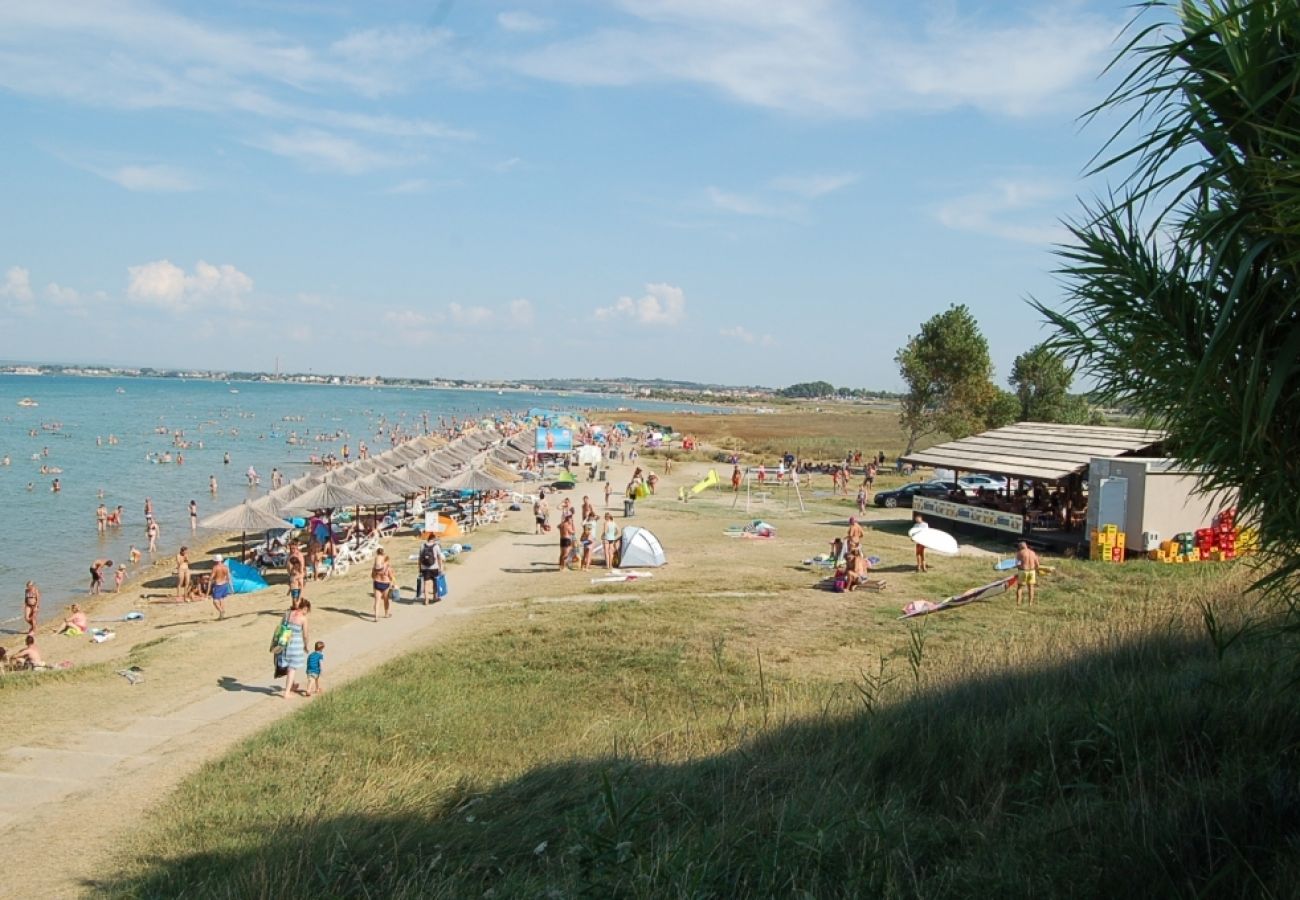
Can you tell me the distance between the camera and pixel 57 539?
3338cm

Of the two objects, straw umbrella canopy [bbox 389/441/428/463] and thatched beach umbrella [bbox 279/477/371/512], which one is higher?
straw umbrella canopy [bbox 389/441/428/463]

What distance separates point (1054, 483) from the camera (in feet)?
88.1

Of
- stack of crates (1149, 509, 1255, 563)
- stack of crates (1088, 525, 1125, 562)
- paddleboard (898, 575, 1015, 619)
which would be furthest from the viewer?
stack of crates (1088, 525, 1125, 562)

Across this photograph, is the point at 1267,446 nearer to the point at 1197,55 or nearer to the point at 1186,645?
the point at 1197,55

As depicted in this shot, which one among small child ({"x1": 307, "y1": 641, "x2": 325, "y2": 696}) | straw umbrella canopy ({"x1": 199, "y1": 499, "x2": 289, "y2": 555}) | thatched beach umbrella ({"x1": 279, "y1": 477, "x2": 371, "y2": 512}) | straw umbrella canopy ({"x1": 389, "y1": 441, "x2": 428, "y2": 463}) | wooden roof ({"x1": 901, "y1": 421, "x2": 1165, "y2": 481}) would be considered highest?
wooden roof ({"x1": 901, "y1": 421, "x2": 1165, "y2": 481})

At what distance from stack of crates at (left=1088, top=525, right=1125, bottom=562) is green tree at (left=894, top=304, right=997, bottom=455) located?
32309 millimetres

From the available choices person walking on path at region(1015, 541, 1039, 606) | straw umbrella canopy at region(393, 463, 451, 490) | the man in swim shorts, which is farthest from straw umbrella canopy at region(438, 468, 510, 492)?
person walking on path at region(1015, 541, 1039, 606)

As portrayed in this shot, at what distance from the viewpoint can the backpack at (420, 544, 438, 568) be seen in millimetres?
19281

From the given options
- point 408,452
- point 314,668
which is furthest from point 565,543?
point 408,452

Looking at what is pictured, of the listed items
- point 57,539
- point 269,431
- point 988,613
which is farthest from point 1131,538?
point 269,431

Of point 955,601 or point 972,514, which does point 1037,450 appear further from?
point 955,601

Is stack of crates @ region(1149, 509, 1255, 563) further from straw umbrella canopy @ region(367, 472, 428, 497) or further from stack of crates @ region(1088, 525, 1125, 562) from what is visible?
straw umbrella canopy @ region(367, 472, 428, 497)

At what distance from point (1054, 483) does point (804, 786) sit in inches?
923

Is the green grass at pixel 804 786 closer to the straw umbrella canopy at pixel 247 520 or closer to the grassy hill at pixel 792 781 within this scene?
the grassy hill at pixel 792 781
